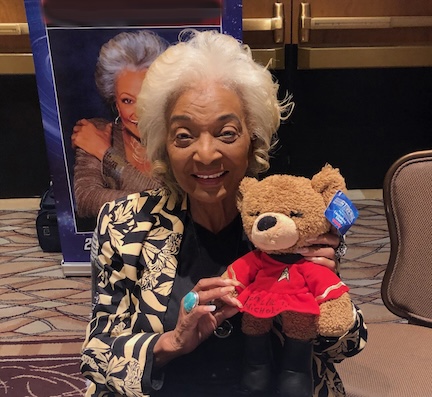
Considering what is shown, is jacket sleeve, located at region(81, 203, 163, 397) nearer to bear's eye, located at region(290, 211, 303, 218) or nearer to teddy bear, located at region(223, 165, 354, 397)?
teddy bear, located at region(223, 165, 354, 397)

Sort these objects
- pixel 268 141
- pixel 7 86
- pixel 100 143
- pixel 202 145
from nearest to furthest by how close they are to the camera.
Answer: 1. pixel 202 145
2. pixel 268 141
3. pixel 100 143
4. pixel 7 86

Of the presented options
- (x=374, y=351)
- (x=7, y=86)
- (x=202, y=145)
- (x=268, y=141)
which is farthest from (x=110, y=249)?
(x=7, y=86)

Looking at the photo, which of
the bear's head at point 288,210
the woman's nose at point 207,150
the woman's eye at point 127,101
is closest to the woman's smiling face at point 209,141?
the woman's nose at point 207,150

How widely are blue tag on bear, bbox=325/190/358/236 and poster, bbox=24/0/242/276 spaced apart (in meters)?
1.53

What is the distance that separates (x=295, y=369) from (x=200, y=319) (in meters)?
0.21

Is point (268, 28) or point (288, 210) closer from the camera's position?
point (288, 210)

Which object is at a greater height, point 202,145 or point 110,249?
point 202,145

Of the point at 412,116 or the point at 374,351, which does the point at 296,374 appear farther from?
the point at 412,116

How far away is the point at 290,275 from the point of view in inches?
38.3

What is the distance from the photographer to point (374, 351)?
1452mm

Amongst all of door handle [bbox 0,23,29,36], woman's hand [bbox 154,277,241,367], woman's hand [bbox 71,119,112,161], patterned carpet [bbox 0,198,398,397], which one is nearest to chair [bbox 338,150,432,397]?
woman's hand [bbox 154,277,241,367]

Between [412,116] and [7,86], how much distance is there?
275cm

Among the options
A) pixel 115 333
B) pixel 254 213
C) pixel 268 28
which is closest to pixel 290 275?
pixel 254 213

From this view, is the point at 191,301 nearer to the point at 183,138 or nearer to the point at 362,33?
the point at 183,138
